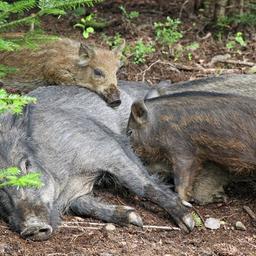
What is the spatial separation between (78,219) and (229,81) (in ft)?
7.06

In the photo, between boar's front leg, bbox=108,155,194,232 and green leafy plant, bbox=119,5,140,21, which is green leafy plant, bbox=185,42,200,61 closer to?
green leafy plant, bbox=119,5,140,21

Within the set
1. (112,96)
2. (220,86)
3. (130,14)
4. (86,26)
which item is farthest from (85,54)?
(130,14)

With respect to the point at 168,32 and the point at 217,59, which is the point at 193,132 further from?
the point at 168,32

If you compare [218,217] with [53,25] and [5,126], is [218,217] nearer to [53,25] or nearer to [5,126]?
[5,126]

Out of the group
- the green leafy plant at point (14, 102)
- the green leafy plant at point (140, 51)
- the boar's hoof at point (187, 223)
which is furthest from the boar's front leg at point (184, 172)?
the green leafy plant at point (140, 51)

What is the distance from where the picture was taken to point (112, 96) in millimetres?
5770

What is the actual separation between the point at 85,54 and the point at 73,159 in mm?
1526

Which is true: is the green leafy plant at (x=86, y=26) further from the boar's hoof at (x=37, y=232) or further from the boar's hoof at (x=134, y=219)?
the boar's hoof at (x=37, y=232)

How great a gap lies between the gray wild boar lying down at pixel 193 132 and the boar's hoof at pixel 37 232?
1.39m

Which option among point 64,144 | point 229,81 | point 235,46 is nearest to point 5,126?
point 64,144

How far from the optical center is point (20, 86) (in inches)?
247

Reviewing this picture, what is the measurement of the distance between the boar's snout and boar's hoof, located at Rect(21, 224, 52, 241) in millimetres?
1832

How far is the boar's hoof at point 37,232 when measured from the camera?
4004mm

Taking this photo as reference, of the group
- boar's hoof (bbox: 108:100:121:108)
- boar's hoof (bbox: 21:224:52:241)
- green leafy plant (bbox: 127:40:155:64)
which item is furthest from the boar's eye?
boar's hoof (bbox: 21:224:52:241)
